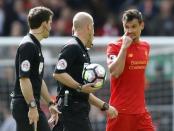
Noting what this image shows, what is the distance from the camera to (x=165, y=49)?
575 inches

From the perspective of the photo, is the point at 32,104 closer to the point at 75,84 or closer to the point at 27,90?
the point at 27,90

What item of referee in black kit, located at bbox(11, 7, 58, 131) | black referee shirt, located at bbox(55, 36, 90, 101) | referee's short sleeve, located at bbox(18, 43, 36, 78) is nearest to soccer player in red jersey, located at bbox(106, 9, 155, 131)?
black referee shirt, located at bbox(55, 36, 90, 101)

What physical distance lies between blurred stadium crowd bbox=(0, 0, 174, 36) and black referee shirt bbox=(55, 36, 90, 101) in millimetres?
7092

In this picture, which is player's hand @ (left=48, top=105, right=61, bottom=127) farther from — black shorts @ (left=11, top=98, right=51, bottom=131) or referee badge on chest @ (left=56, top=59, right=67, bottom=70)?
referee badge on chest @ (left=56, top=59, right=67, bottom=70)

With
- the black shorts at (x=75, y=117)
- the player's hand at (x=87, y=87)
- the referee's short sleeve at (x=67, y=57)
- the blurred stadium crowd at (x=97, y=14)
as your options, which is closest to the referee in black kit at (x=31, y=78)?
the black shorts at (x=75, y=117)

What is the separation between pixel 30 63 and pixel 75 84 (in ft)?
1.82

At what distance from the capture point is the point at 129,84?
1052cm

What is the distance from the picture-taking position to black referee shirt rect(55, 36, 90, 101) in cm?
990

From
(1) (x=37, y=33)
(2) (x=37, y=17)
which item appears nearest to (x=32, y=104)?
(1) (x=37, y=33)

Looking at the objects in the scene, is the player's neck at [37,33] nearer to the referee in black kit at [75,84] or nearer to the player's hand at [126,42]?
the referee in black kit at [75,84]

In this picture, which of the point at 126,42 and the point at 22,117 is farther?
the point at 126,42

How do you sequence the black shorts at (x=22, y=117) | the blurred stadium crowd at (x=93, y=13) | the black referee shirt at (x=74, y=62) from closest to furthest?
the black shorts at (x=22, y=117), the black referee shirt at (x=74, y=62), the blurred stadium crowd at (x=93, y=13)

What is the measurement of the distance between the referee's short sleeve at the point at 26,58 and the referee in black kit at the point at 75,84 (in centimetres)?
41

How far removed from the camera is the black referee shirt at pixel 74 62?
390 inches
